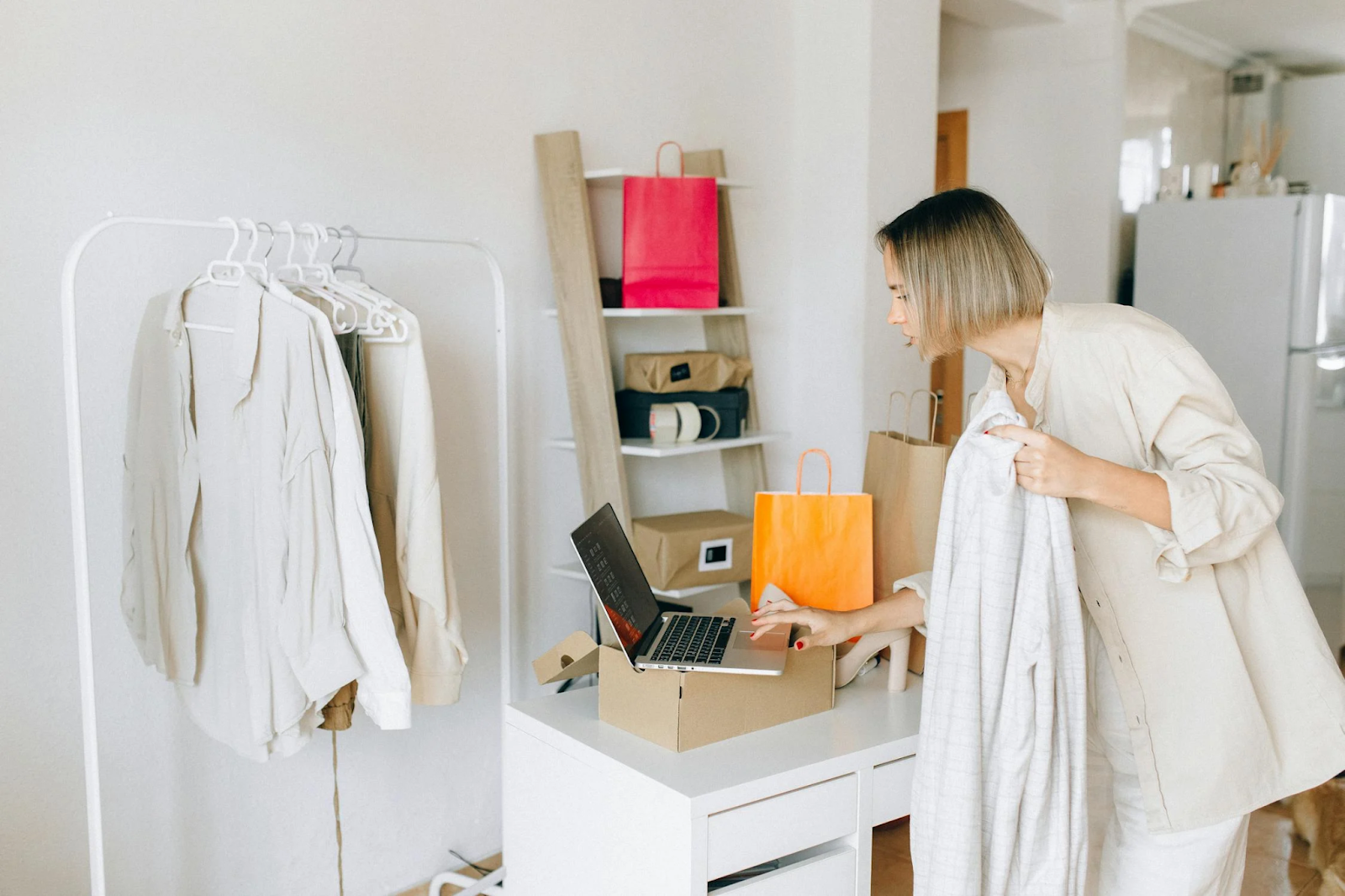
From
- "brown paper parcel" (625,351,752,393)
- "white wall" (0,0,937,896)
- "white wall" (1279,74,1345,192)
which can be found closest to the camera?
"white wall" (0,0,937,896)

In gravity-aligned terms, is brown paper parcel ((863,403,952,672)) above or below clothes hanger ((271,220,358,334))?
below

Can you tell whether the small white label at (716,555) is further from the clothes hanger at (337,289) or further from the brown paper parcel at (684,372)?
the clothes hanger at (337,289)

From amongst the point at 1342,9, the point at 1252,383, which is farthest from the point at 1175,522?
the point at 1342,9

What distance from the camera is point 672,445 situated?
2.86 metres

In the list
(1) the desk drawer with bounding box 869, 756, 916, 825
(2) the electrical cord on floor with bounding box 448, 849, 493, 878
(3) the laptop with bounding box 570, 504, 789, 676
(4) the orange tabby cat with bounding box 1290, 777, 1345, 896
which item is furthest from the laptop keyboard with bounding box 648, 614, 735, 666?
(4) the orange tabby cat with bounding box 1290, 777, 1345, 896

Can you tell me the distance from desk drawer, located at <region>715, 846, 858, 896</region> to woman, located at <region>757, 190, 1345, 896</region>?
38 centimetres

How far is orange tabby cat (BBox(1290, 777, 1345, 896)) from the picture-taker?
2.46 m

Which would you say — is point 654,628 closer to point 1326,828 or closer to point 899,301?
point 899,301

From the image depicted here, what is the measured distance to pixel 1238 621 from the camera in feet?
4.90

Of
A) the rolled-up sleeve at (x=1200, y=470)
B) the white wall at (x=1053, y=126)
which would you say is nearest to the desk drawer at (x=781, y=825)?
the rolled-up sleeve at (x=1200, y=470)

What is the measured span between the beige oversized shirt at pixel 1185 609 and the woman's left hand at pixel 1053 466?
12 centimetres

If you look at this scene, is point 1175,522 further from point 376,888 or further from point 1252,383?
point 1252,383

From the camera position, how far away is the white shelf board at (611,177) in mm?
2750

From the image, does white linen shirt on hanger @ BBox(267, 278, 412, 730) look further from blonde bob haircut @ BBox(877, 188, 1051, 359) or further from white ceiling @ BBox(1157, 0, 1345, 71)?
white ceiling @ BBox(1157, 0, 1345, 71)
